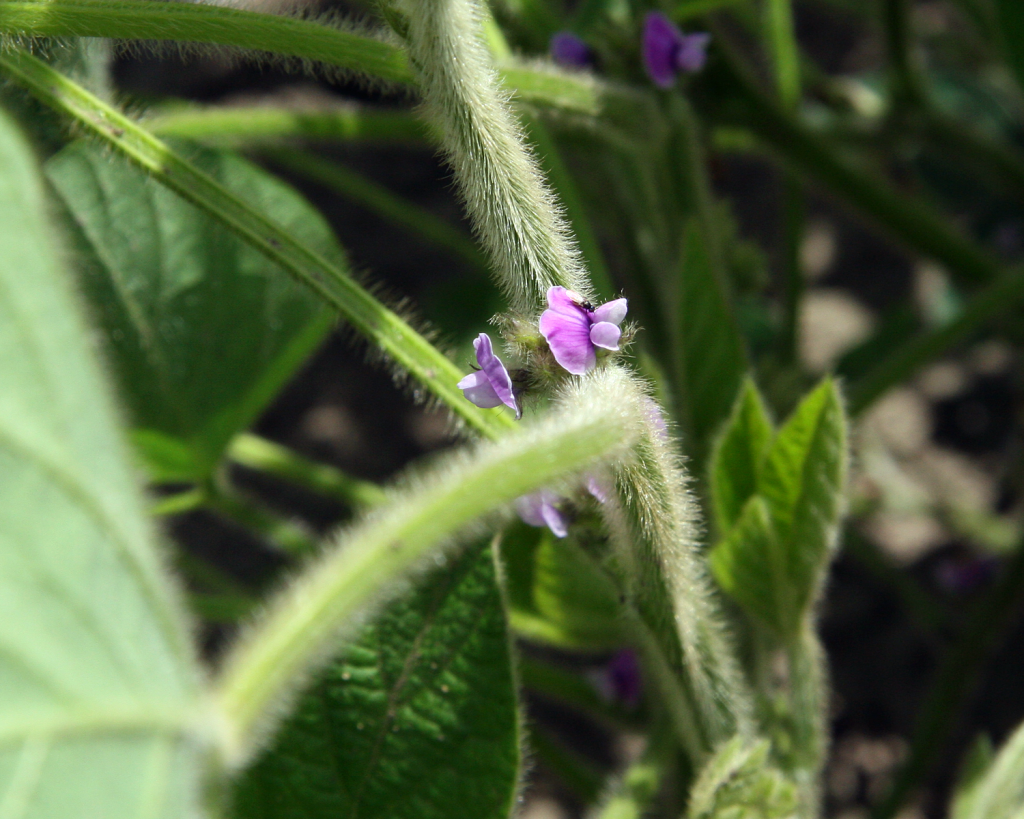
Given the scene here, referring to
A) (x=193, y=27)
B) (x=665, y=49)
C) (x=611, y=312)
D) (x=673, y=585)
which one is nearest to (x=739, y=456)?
(x=673, y=585)

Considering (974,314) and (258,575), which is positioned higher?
(974,314)

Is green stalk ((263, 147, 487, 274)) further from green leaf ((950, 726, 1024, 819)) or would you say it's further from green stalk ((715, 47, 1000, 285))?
green leaf ((950, 726, 1024, 819))

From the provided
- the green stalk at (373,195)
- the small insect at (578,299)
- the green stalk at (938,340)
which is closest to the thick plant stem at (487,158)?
the small insect at (578,299)

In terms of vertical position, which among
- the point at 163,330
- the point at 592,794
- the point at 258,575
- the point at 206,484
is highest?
the point at 163,330

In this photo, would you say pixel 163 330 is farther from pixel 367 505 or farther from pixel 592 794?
pixel 592 794

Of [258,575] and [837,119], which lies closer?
[837,119]

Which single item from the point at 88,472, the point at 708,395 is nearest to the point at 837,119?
the point at 708,395

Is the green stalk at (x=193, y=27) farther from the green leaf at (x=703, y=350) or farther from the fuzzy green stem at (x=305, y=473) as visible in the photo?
the fuzzy green stem at (x=305, y=473)
